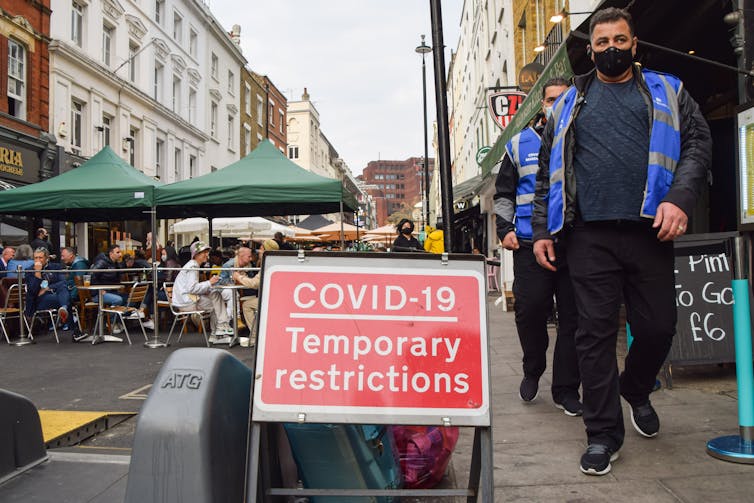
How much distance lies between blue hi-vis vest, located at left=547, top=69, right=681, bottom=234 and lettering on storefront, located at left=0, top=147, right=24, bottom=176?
53.4 feet

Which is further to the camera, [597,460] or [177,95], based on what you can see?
[177,95]

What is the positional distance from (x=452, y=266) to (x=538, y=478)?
1164 millimetres

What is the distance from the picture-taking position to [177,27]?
27.3m

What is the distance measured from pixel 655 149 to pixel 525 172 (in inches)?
41.7

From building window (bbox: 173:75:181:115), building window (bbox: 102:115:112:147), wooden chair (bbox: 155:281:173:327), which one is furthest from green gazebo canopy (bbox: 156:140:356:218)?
building window (bbox: 173:75:181:115)

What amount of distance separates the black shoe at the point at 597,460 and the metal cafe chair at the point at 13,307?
28.3 feet

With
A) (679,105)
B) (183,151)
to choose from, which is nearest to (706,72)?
(679,105)

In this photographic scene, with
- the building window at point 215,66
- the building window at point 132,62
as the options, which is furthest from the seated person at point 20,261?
the building window at point 215,66

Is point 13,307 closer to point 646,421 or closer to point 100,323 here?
point 100,323

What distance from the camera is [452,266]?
2.01 meters

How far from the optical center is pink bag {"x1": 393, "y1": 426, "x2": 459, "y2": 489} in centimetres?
244

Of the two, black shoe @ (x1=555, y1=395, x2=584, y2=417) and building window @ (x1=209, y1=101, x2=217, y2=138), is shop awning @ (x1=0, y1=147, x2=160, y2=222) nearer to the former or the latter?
black shoe @ (x1=555, y1=395, x2=584, y2=417)

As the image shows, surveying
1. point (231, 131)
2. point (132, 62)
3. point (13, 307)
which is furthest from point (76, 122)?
point (231, 131)

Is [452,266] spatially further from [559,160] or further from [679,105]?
[679,105]
